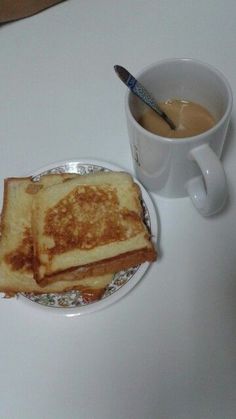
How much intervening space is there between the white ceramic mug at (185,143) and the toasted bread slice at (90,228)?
0.22 ft

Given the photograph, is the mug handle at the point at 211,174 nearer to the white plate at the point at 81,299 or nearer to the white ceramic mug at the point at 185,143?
the white ceramic mug at the point at 185,143

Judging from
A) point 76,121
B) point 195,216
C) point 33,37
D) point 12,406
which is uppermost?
point 33,37

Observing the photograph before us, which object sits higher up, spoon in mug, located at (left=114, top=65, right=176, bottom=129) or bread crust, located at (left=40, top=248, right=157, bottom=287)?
spoon in mug, located at (left=114, top=65, right=176, bottom=129)

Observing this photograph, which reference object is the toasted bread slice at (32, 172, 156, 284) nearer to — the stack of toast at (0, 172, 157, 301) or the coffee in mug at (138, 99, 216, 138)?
the stack of toast at (0, 172, 157, 301)

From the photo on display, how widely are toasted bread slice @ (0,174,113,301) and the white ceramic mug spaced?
183mm

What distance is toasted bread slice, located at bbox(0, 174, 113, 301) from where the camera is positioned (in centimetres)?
67

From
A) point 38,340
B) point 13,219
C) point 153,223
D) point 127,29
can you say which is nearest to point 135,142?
point 153,223

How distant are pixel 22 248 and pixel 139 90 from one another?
350mm

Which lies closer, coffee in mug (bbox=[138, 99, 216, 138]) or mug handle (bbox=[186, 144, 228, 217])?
mug handle (bbox=[186, 144, 228, 217])

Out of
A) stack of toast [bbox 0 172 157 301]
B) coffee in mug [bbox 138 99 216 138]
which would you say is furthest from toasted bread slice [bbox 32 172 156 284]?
coffee in mug [bbox 138 99 216 138]

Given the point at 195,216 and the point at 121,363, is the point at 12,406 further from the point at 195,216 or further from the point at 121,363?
the point at 195,216

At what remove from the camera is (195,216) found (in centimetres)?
75

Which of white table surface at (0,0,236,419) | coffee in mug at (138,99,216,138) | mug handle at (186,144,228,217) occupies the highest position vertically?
coffee in mug at (138,99,216,138)

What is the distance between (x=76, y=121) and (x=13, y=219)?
305 millimetres
